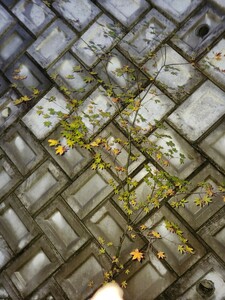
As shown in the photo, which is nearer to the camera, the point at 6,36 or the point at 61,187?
the point at 61,187

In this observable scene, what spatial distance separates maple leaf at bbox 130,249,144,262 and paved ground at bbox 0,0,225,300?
11cm

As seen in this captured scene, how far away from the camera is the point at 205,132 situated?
3379mm

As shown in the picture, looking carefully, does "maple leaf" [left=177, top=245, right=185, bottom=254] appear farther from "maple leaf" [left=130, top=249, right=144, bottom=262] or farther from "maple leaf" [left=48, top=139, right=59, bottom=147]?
"maple leaf" [left=48, top=139, right=59, bottom=147]

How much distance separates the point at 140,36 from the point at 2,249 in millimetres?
3585

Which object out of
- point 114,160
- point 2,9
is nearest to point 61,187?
point 114,160

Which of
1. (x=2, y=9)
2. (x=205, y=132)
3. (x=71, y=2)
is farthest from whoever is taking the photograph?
(x=2, y=9)

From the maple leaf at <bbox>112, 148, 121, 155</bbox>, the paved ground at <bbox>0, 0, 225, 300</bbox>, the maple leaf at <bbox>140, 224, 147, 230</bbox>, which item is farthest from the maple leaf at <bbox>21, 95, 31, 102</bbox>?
the maple leaf at <bbox>140, 224, 147, 230</bbox>

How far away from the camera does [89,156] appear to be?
3682mm

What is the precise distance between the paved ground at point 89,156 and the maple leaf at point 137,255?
0.11 meters

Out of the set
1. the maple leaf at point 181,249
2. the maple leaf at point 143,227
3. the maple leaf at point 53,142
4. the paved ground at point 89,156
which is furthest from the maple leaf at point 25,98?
the maple leaf at point 181,249

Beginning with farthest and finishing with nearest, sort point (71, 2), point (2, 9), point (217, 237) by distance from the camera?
point (2, 9)
point (71, 2)
point (217, 237)

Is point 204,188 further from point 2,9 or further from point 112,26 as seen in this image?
point 2,9

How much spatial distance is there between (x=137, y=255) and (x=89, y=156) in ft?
4.62

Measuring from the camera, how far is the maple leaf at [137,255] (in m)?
3.30
